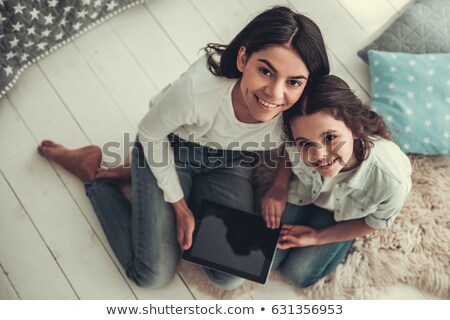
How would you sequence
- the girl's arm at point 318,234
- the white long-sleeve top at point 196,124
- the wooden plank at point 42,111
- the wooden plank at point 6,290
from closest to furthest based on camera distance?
the white long-sleeve top at point 196,124 → the girl's arm at point 318,234 → the wooden plank at point 6,290 → the wooden plank at point 42,111

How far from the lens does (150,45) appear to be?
4.42 feet

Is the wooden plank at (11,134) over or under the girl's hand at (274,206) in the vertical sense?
over

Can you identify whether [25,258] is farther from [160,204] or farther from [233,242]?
[233,242]

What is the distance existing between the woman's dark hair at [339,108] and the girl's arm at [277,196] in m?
0.23

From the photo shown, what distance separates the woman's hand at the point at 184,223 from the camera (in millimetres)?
1094

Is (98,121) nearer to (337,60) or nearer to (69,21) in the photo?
(69,21)

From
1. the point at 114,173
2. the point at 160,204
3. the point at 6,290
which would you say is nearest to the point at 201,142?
the point at 160,204

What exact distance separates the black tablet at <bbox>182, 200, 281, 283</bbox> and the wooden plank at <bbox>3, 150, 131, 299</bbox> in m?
0.24

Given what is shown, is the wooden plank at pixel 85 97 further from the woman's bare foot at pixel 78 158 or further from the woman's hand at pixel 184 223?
the woman's hand at pixel 184 223

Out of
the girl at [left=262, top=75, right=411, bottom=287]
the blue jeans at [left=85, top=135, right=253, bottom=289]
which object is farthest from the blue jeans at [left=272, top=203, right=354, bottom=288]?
the blue jeans at [left=85, top=135, right=253, bottom=289]

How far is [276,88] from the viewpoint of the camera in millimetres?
767

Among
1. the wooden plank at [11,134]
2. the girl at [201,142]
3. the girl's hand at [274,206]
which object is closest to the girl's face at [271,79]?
the girl at [201,142]

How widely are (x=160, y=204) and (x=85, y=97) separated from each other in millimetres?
414
